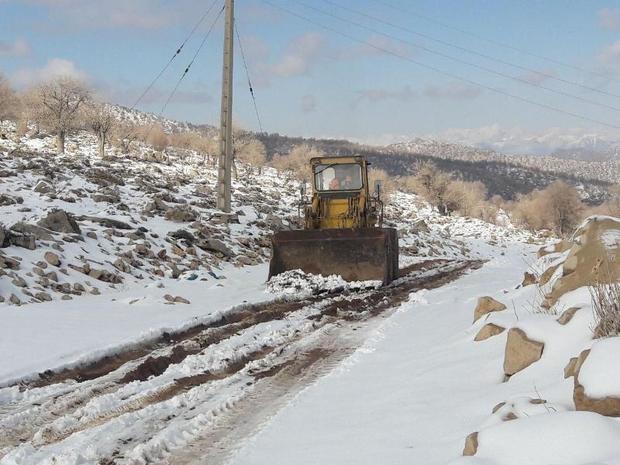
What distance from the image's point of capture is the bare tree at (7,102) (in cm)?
5170

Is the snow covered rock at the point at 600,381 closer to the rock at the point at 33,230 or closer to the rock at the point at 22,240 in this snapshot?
the rock at the point at 22,240

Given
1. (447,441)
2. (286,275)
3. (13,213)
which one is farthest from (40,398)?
(13,213)

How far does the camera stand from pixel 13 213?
47.5 ft

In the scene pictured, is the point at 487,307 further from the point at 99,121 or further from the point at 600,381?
the point at 99,121

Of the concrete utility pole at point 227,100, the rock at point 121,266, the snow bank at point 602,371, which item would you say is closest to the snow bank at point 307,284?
the rock at point 121,266

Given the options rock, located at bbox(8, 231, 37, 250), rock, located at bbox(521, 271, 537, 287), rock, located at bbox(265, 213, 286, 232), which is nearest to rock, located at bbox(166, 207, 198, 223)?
rock, located at bbox(265, 213, 286, 232)

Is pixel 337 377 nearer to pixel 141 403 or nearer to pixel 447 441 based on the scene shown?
pixel 141 403

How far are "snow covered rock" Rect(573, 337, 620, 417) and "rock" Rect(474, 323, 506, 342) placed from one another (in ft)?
8.75

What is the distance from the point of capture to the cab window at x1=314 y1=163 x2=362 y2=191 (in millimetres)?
16578

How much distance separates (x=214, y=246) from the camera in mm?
17016

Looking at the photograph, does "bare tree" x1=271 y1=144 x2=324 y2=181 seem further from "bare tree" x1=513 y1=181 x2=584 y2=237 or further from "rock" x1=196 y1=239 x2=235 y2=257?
"rock" x1=196 y1=239 x2=235 y2=257

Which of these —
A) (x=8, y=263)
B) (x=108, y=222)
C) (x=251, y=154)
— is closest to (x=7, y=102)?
(x=251, y=154)

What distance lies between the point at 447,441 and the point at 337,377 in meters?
2.36

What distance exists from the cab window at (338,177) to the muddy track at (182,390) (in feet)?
25.1
